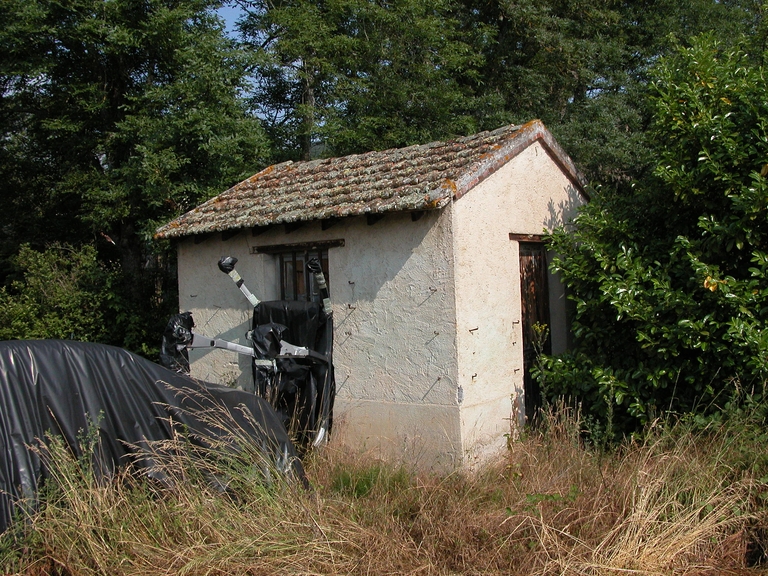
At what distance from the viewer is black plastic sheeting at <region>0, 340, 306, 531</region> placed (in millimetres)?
4836

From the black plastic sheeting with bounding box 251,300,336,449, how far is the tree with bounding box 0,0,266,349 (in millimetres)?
5018

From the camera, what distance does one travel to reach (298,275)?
812cm

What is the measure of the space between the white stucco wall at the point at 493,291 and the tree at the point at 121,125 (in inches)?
233

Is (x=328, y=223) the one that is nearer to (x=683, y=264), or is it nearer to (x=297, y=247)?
(x=297, y=247)

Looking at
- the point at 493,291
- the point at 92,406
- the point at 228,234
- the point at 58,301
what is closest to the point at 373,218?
the point at 493,291

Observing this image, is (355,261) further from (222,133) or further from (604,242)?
(222,133)

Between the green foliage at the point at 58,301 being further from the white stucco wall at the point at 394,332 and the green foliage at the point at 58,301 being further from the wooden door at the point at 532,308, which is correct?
the wooden door at the point at 532,308

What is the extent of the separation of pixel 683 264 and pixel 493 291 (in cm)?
191

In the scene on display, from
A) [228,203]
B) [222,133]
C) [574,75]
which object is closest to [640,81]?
[574,75]

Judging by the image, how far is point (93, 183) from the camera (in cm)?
1371

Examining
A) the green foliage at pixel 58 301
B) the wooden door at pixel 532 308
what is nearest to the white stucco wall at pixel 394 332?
the wooden door at pixel 532 308

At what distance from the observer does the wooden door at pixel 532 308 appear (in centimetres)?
783

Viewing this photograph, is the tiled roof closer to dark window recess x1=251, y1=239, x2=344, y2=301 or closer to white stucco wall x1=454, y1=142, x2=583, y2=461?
white stucco wall x1=454, y1=142, x2=583, y2=461

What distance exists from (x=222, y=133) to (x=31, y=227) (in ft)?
22.3
